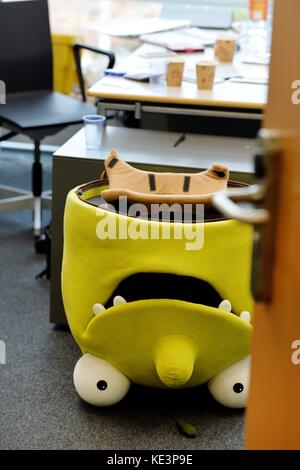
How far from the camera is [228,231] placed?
2.23 m

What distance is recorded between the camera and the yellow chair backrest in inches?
169

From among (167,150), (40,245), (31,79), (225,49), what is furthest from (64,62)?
(167,150)

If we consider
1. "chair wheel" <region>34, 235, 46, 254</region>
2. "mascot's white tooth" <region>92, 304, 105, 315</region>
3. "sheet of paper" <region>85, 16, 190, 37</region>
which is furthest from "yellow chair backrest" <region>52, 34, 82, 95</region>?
"mascot's white tooth" <region>92, 304, 105, 315</region>

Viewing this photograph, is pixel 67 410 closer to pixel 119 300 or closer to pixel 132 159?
pixel 119 300

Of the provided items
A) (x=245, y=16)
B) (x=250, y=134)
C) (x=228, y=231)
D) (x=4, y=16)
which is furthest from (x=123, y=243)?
(x=245, y=16)

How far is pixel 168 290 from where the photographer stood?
2.24 metres

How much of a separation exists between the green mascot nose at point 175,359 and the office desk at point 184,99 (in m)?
1.01

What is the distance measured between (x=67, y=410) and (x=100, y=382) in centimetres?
14

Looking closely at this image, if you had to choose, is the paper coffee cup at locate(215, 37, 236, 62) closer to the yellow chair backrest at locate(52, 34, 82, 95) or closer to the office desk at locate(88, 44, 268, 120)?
the office desk at locate(88, 44, 268, 120)

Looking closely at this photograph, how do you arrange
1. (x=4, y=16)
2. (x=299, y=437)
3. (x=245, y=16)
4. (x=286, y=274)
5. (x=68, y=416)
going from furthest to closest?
(x=245, y=16)
(x=4, y=16)
(x=68, y=416)
(x=299, y=437)
(x=286, y=274)

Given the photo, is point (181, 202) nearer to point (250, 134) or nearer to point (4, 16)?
point (250, 134)

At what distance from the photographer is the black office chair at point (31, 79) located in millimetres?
3588

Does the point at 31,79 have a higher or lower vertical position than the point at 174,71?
lower

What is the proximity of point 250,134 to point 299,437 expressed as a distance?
2082 millimetres
